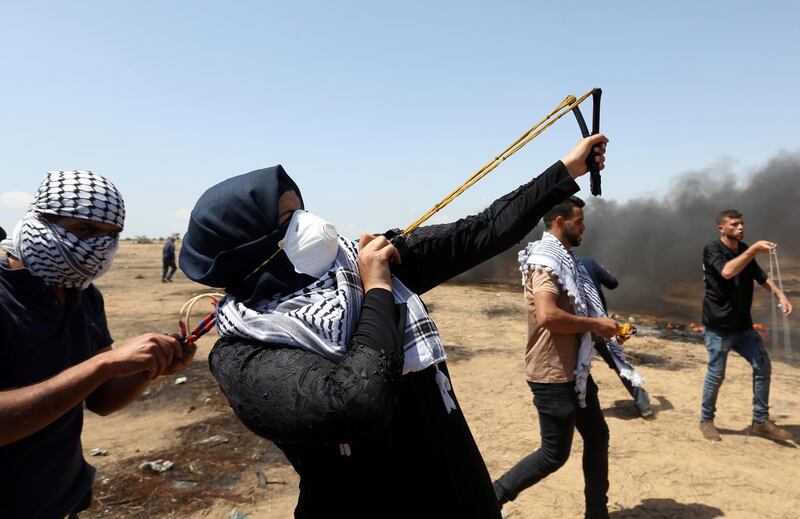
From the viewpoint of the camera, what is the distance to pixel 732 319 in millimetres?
4617

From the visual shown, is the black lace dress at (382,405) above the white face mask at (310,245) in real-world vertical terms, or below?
below

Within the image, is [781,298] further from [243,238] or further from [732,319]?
[243,238]

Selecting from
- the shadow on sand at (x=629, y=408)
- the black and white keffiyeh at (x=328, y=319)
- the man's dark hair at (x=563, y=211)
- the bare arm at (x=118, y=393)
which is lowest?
the shadow on sand at (x=629, y=408)

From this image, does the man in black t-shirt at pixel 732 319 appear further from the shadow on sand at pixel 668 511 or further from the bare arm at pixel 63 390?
the bare arm at pixel 63 390

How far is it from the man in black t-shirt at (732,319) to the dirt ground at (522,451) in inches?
9.8

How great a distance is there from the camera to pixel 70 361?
1.97 metres

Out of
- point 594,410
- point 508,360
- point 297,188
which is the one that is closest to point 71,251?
point 297,188

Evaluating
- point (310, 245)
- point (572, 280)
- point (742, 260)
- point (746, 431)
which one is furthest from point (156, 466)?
point (746, 431)

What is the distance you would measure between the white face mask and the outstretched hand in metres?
0.84

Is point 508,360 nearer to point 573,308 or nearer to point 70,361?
point 573,308

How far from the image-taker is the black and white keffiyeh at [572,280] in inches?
120

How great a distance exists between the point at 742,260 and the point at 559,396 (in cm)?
266

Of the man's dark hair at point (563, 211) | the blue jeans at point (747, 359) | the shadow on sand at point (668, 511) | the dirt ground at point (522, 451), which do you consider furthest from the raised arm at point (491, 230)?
the blue jeans at point (747, 359)

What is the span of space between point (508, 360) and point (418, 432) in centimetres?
637
